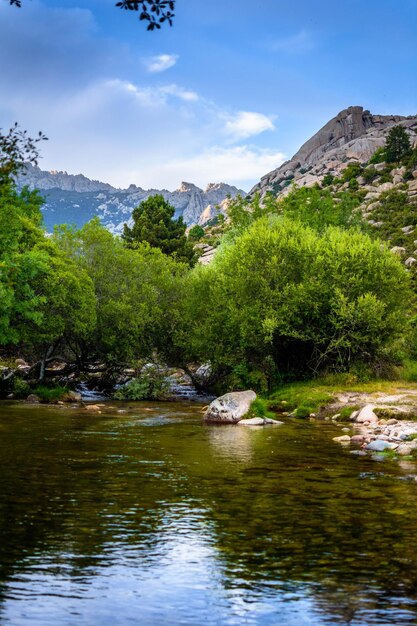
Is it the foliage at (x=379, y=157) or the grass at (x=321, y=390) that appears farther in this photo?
the foliage at (x=379, y=157)

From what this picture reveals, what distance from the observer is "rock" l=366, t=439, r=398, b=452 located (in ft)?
73.9

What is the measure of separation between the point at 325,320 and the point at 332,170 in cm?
13520

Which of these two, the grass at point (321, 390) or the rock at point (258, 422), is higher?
the grass at point (321, 390)

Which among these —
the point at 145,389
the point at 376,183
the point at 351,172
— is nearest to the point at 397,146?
the point at 351,172

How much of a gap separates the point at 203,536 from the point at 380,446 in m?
12.3

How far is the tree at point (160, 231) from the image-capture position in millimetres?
86125

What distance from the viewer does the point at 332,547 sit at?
11.3 meters

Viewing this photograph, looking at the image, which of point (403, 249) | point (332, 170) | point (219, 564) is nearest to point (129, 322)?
point (219, 564)

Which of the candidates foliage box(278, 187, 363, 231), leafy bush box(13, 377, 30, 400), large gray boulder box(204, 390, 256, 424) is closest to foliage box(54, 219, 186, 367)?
leafy bush box(13, 377, 30, 400)

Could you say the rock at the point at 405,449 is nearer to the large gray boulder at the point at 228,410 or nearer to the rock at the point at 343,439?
the rock at the point at 343,439

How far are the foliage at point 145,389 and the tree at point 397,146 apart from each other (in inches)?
4518

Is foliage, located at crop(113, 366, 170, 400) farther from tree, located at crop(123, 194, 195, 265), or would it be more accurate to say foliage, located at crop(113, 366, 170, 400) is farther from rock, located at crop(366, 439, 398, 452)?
tree, located at crop(123, 194, 195, 265)

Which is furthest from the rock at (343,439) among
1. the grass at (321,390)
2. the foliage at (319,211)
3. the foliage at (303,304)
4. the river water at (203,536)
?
the foliage at (319,211)

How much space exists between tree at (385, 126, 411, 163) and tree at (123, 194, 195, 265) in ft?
234
